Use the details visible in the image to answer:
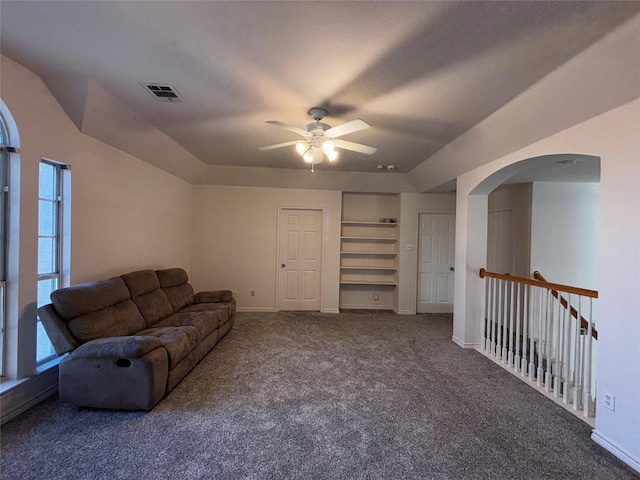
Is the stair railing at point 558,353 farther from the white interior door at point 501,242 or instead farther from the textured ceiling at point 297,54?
the textured ceiling at point 297,54

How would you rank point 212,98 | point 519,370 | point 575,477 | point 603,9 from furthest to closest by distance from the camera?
1. point 519,370
2. point 212,98
3. point 575,477
4. point 603,9

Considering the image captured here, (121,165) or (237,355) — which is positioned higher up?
(121,165)

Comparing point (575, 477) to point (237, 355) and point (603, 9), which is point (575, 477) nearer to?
point (603, 9)

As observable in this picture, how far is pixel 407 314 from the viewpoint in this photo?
215 inches

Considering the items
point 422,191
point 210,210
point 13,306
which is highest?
point 422,191

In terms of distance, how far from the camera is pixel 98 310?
2604 millimetres

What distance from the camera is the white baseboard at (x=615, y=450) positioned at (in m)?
1.79

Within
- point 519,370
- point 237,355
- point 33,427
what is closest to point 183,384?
point 237,355

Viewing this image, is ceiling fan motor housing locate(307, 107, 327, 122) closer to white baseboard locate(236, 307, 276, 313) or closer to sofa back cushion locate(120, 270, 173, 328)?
sofa back cushion locate(120, 270, 173, 328)

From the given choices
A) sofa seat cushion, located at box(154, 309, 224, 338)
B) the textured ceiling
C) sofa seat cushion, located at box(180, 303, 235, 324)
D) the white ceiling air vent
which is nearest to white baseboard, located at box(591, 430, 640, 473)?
the textured ceiling

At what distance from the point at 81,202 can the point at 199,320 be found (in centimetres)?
162

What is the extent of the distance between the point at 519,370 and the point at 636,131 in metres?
2.39

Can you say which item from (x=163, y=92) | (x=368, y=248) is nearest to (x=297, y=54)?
(x=163, y=92)

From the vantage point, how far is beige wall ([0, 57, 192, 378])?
2.22 metres
